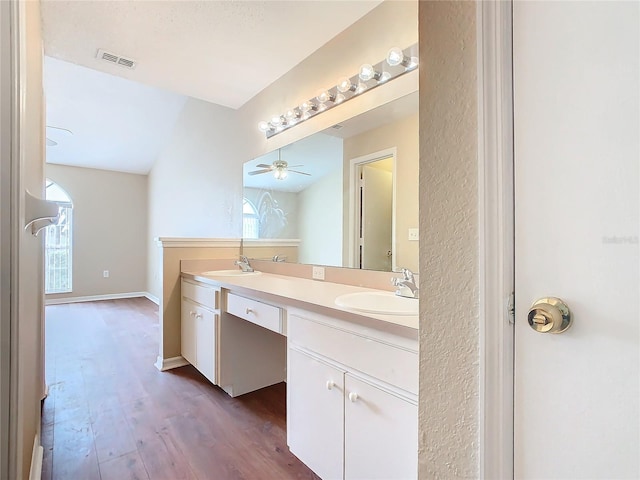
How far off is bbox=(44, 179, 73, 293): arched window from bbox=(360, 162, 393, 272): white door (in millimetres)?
5491

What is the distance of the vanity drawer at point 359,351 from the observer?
96 cm

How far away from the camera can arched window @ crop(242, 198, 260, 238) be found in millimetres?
2889

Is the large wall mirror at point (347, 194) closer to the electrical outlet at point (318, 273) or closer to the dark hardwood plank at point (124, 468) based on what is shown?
the electrical outlet at point (318, 273)

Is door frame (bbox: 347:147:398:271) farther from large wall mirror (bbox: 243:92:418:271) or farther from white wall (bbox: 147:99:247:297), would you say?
white wall (bbox: 147:99:247:297)

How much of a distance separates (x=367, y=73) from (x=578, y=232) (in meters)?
1.57

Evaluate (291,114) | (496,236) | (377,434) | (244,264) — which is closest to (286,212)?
(244,264)

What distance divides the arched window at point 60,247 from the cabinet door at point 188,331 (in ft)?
12.8

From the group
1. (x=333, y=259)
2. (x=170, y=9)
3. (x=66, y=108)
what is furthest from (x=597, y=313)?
(x=66, y=108)

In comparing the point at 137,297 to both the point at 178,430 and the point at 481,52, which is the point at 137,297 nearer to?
the point at 178,430

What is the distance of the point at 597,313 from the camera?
46cm

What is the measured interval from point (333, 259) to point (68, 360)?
257 centimetres

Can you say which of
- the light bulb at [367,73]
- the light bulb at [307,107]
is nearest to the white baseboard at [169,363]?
the light bulb at [307,107]

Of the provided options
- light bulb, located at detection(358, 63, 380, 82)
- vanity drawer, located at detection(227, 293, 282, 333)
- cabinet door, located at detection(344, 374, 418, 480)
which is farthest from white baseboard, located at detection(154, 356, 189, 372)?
light bulb, located at detection(358, 63, 380, 82)

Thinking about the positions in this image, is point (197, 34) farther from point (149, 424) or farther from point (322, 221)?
point (149, 424)
